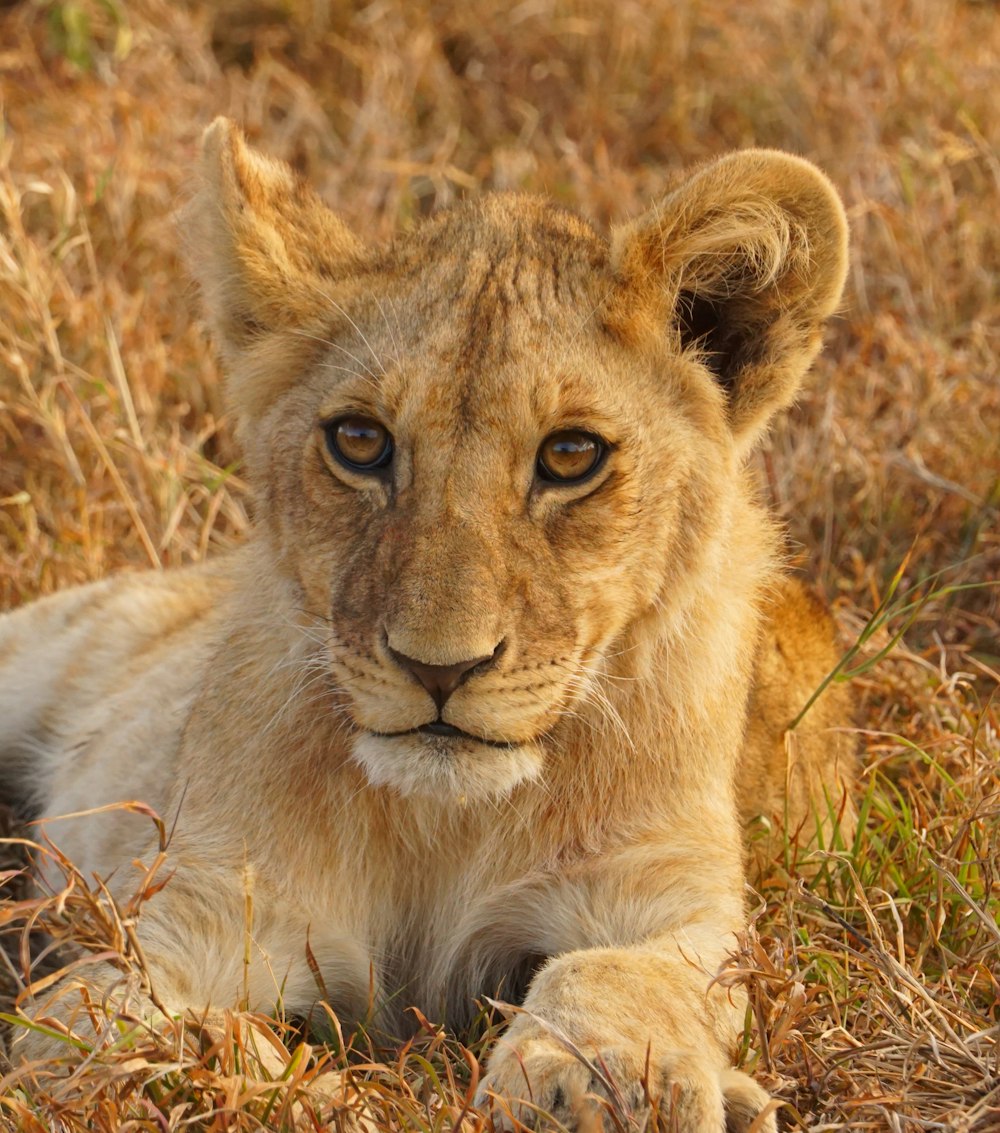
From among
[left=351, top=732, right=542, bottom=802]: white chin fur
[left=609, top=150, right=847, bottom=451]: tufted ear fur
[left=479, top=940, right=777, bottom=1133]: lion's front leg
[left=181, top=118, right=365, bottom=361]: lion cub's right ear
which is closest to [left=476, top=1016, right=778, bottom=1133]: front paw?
[left=479, top=940, right=777, bottom=1133]: lion's front leg

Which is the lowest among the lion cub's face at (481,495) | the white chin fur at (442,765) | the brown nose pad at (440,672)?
the white chin fur at (442,765)

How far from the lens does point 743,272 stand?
3.22m

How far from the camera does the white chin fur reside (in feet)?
9.05

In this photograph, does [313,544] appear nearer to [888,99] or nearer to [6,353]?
[6,353]

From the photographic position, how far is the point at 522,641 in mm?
2775

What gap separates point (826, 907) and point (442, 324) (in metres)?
1.26

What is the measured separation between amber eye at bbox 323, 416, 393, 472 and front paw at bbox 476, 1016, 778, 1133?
3.43 feet

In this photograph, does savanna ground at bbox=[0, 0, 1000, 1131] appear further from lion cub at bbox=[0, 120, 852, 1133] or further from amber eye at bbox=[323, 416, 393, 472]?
amber eye at bbox=[323, 416, 393, 472]

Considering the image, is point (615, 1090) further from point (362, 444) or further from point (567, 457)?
point (362, 444)

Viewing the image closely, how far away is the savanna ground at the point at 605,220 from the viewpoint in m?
2.70

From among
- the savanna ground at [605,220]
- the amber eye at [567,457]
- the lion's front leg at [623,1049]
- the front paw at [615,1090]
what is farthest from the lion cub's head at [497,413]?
the savanna ground at [605,220]

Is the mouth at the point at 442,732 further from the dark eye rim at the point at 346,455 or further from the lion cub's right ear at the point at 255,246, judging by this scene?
the lion cub's right ear at the point at 255,246

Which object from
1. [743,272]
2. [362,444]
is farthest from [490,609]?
[743,272]

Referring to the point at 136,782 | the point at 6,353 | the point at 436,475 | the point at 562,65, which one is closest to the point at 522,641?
the point at 436,475
